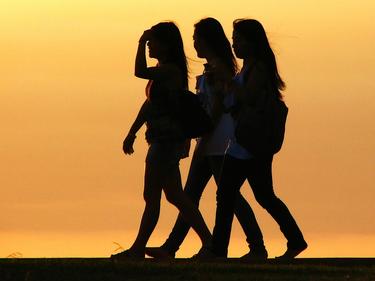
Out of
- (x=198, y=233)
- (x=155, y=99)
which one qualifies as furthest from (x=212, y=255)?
(x=155, y=99)

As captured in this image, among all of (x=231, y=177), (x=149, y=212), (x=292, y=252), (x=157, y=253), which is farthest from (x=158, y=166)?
(x=292, y=252)

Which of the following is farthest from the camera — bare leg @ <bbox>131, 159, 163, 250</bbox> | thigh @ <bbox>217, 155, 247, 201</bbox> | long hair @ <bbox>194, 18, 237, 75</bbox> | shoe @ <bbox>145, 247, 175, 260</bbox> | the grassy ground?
shoe @ <bbox>145, 247, 175, 260</bbox>

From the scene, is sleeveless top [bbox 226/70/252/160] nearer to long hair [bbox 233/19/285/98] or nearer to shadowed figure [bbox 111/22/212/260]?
long hair [bbox 233/19/285/98]

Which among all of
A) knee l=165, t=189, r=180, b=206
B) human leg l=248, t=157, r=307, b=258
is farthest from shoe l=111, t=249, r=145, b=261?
human leg l=248, t=157, r=307, b=258

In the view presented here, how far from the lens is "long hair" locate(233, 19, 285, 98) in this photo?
1350cm

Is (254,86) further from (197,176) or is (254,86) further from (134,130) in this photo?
(197,176)

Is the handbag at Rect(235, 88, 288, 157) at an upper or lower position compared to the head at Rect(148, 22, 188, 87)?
lower

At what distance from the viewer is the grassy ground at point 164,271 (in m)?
11.6

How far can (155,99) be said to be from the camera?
13789 mm

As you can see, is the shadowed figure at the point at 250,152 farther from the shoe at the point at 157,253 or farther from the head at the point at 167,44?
the shoe at the point at 157,253

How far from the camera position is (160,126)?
13.7 metres

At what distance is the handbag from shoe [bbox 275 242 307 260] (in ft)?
3.02

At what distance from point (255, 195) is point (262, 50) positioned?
1287 mm

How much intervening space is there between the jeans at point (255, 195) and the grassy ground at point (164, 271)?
2.52 ft
